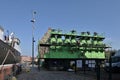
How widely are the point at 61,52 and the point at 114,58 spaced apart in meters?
10.3

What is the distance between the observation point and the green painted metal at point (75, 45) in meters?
50.2

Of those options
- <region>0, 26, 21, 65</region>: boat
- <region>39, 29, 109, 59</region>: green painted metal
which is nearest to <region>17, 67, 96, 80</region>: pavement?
<region>0, 26, 21, 65</region>: boat

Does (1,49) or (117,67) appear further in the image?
(117,67)

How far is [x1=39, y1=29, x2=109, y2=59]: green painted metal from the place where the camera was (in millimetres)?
50250

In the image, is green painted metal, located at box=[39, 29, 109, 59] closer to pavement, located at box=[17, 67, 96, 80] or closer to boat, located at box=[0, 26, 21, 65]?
pavement, located at box=[17, 67, 96, 80]

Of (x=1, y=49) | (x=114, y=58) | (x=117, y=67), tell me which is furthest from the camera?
(x=114, y=58)

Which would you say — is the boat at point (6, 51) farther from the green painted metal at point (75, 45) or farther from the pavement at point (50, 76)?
the green painted metal at point (75, 45)

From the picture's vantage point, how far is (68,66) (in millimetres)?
52188

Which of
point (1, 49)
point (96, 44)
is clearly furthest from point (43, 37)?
point (1, 49)

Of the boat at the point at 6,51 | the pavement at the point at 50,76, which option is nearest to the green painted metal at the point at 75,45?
the pavement at the point at 50,76

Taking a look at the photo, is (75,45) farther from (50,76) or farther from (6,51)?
(6,51)

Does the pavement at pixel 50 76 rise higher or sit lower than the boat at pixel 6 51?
lower

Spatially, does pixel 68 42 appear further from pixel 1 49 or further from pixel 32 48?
pixel 1 49

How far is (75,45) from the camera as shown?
52094 mm
